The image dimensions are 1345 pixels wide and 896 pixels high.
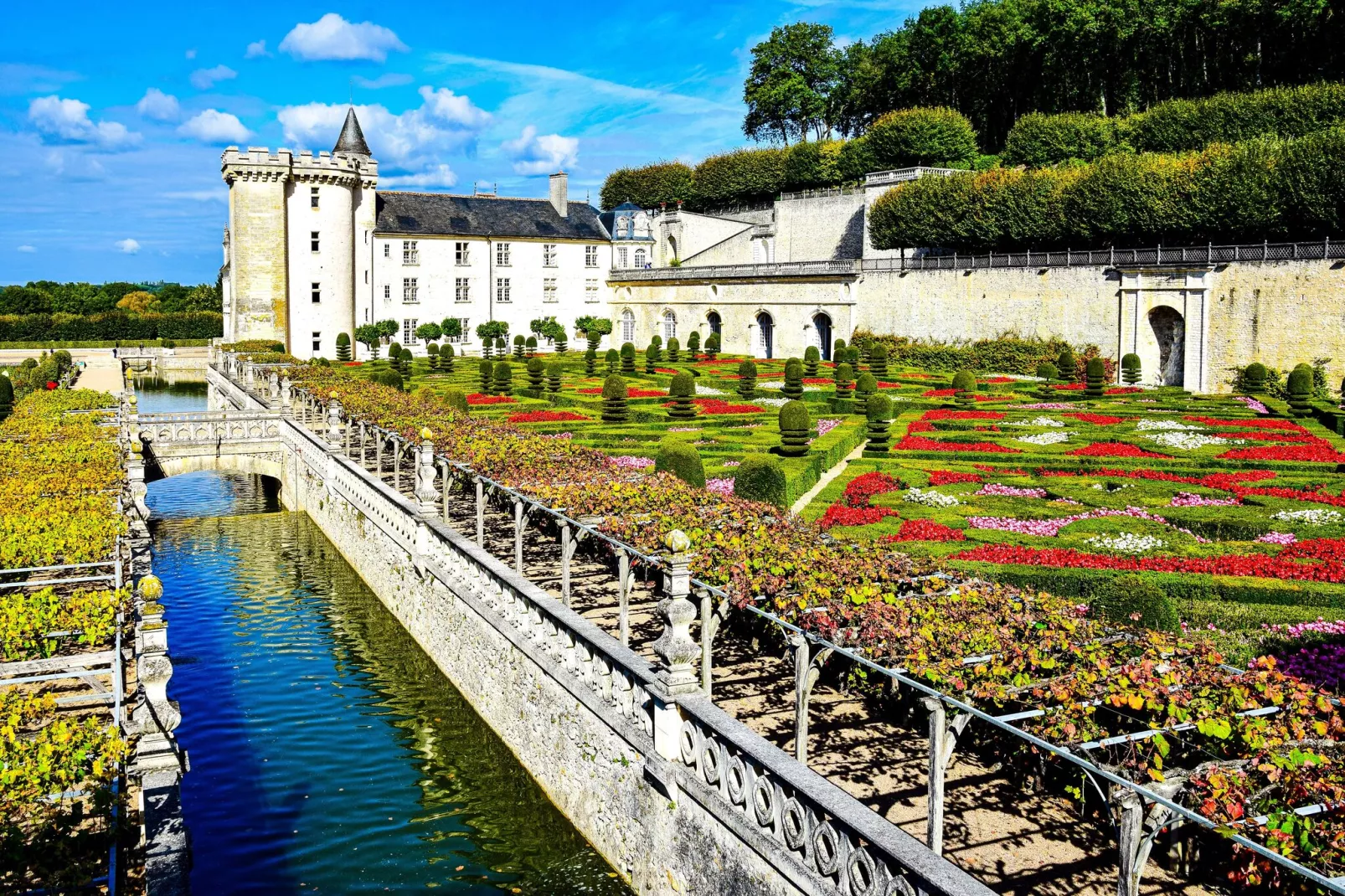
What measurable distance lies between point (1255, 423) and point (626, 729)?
22.0 m

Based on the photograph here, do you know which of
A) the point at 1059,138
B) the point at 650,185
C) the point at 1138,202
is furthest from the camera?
the point at 650,185

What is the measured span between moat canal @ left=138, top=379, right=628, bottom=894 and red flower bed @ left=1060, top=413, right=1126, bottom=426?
17415 mm

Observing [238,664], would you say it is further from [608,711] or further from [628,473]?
[608,711]

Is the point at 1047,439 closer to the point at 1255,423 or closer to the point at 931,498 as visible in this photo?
the point at 1255,423

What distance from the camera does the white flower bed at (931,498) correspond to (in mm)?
17422

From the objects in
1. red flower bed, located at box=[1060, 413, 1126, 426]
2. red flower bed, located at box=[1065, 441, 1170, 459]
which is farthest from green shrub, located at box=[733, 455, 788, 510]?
red flower bed, located at box=[1060, 413, 1126, 426]

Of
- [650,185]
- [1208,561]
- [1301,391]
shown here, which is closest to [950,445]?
[1208,561]

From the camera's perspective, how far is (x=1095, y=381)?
109 feet

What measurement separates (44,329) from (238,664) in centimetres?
6906

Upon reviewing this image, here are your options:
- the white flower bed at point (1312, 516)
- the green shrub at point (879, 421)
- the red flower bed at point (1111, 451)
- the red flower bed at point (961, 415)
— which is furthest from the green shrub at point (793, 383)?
the white flower bed at point (1312, 516)

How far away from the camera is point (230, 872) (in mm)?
10039

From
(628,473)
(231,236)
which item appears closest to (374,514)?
(628,473)

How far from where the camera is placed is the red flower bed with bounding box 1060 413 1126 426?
26.3m

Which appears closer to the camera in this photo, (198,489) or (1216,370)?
(198,489)
